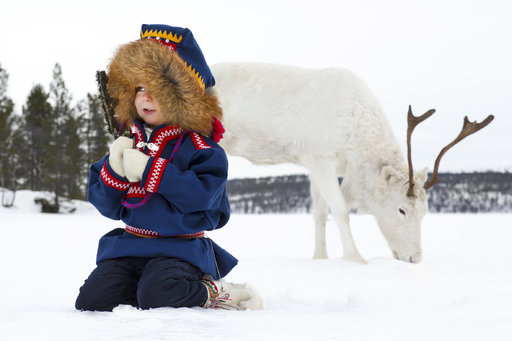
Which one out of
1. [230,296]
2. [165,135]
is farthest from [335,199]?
[165,135]

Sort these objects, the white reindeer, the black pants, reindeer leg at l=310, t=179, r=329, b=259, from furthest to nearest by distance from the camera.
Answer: reindeer leg at l=310, t=179, r=329, b=259
the white reindeer
the black pants

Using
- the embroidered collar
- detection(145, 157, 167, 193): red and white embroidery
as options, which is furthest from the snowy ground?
the embroidered collar

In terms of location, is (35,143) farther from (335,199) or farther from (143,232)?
(143,232)

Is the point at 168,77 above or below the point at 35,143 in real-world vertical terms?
above

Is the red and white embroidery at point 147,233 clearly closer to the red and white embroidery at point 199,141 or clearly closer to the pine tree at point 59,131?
the red and white embroidery at point 199,141

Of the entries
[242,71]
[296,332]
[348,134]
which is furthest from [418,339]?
[242,71]

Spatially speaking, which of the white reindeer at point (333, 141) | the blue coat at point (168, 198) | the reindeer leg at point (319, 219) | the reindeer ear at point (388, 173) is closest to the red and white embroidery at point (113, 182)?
the blue coat at point (168, 198)

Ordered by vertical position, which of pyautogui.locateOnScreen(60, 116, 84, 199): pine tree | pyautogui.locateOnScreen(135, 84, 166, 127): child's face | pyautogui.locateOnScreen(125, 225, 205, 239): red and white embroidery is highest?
pyautogui.locateOnScreen(135, 84, 166, 127): child's face

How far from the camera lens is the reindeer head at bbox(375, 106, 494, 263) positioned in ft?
16.6

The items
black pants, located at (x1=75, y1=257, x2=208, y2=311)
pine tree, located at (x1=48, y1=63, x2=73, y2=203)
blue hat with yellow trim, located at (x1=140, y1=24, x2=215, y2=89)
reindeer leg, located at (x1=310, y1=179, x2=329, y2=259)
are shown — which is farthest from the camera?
pine tree, located at (x1=48, y1=63, x2=73, y2=203)

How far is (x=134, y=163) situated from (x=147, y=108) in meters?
0.38

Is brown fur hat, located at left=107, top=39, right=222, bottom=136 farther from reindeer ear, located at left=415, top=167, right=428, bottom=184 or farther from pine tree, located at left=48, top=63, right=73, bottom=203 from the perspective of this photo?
pine tree, located at left=48, top=63, right=73, bottom=203

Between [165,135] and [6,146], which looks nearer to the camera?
[165,135]

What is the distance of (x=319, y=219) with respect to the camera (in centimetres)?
593
